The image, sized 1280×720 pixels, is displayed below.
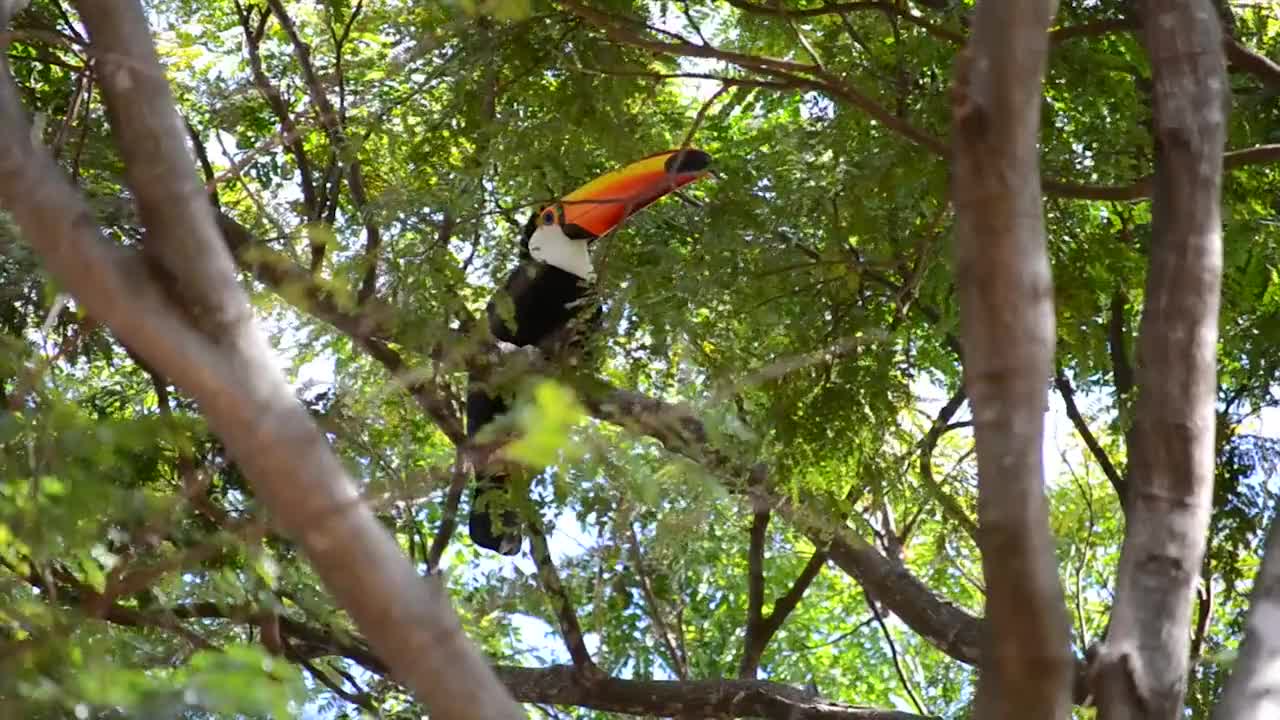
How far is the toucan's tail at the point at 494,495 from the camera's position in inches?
158

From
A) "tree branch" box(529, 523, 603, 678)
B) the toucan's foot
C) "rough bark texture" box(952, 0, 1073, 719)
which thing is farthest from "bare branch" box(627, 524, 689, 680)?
"rough bark texture" box(952, 0, 1073, 719)

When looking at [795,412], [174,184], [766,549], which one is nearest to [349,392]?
[795,412]

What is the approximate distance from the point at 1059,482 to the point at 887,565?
1371 mm

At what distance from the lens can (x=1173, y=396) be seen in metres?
2.09

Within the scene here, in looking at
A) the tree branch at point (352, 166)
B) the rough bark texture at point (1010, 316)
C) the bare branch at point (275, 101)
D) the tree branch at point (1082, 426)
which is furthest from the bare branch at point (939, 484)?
the rough bark texture at point (1010, 316)

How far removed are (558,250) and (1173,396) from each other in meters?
3.50

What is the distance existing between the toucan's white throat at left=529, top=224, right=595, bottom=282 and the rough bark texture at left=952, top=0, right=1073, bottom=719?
3.70 m

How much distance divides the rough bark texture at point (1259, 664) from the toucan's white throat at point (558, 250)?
3386 mm

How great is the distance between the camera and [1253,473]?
184 inches

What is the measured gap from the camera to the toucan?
437cm

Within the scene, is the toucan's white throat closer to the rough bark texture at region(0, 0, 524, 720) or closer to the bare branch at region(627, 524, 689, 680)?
the bare branch at region(627, 524, 689, 680)

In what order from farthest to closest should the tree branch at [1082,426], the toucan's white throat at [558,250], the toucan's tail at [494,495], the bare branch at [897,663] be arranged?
the bare branch at [897,663], the toucan's white throat at [558,250], the tree branch at [1082,426], the toucan's tail at [494,495]

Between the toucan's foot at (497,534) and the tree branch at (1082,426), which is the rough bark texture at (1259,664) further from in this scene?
the tree branch at (1082,426)

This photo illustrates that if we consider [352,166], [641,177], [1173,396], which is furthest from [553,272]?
[1173,396]
